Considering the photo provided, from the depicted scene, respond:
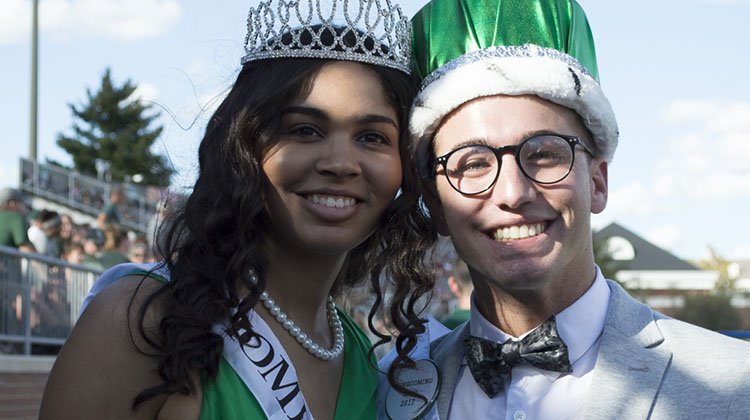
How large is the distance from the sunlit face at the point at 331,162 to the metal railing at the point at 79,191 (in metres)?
21.9

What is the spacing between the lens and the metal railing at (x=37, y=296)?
809cm

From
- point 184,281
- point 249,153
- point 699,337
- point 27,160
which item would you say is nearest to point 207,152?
point 249,153

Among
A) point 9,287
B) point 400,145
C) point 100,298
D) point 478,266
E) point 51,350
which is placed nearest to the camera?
point 100,298

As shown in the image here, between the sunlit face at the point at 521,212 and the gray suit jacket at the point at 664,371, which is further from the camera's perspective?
the sunlit face at the point at 521,212

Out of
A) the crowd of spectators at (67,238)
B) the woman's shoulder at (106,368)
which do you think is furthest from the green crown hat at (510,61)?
the crowd of spectators at (67,238)

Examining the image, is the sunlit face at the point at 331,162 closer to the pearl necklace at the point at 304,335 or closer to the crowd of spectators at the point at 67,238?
the pearl necklace at the point at 304,335

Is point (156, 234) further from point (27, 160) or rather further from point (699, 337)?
point (27, 160)

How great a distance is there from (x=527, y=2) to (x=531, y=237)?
716mm

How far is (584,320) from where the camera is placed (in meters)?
2.98

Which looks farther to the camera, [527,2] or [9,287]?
[9,287]

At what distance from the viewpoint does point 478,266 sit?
2.99 m

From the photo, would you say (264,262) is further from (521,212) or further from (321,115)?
(521,212)

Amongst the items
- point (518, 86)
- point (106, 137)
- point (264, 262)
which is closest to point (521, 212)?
point (518, 86)

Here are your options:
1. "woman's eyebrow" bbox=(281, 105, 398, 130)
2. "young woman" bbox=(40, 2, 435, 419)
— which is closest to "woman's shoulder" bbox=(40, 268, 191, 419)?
"young woman" bbox=(40, 2, 435, 419)
